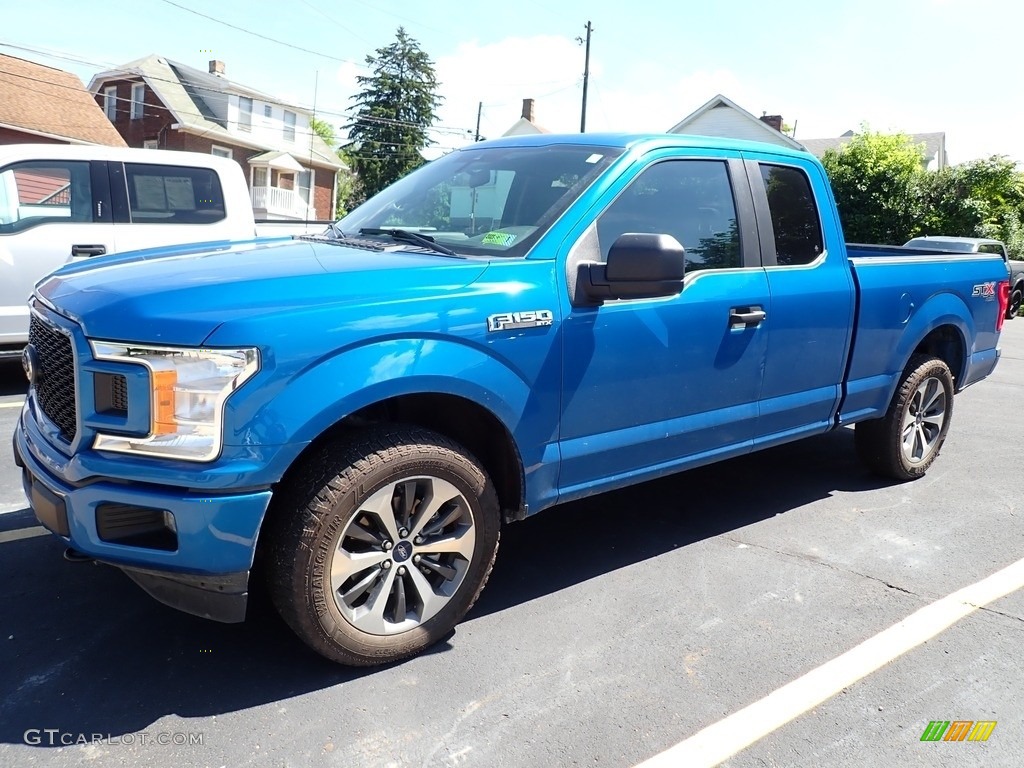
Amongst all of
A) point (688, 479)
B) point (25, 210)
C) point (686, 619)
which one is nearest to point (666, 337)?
point (686, 619)

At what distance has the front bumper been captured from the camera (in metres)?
2.45

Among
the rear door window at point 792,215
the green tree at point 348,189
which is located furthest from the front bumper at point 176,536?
the green tree at point 348,189

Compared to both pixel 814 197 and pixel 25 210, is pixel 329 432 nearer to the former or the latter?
pixel 814 197

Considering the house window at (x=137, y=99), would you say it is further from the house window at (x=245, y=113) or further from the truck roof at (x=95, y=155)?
the truck roof at (x=95, y=155)

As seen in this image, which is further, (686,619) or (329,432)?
(686,619)

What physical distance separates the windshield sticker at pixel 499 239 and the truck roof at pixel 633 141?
71 cm

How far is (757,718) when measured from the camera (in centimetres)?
270

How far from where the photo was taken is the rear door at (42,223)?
6.69 m

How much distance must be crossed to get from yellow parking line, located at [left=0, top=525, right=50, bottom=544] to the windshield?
6.67ft

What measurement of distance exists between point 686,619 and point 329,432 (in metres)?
1.64

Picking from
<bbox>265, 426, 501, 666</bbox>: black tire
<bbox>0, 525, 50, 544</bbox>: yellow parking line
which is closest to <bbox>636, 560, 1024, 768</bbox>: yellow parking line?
<bbox>265, 426, 501, 666</bbox>: black tire

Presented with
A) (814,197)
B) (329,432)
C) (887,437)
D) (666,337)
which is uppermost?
(814,197)

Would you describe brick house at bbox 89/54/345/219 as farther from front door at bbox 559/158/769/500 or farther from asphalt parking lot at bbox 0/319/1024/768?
asphalt parking lot at bbox 0/319/1024/768

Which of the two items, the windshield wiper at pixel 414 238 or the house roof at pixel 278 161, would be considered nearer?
the windshield wiper at pixel 414 238
